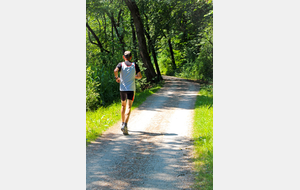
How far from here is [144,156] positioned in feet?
16.4

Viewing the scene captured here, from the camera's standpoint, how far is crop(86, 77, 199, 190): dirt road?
13.0ft

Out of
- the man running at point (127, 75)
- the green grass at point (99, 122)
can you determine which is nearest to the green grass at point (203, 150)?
the man running at point (127, 75)

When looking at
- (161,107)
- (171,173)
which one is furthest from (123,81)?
(161,107)

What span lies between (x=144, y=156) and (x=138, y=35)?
12835 millimetres

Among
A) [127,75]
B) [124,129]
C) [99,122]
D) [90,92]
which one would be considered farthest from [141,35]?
[124,129]

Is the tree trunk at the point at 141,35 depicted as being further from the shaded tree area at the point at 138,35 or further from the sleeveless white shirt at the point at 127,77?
the sleeveless white shirt at the point at 127,77

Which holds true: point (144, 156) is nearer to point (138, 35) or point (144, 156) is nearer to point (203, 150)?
point (203, 150)

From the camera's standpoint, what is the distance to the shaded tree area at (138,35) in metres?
11.0

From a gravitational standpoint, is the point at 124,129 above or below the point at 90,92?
below

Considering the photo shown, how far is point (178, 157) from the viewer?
16.4 feet

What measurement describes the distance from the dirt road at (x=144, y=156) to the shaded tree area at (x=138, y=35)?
10.5ft

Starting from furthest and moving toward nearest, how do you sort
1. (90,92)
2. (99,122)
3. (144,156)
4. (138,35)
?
1. (138,35)
2. (90,92)
3. (99,122)
4. (144,156)

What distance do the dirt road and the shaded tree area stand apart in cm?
321

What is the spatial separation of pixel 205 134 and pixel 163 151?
1291mm
